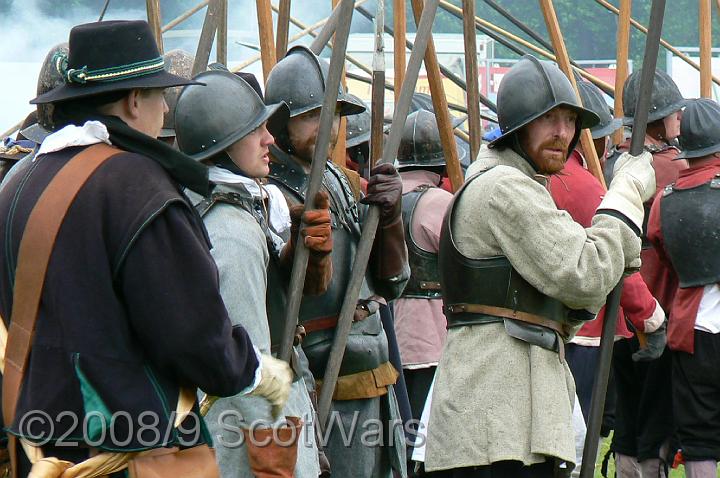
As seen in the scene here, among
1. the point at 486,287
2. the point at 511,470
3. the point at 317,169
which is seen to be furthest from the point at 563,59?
the point at 511,470

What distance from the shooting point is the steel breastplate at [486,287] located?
13.0 feet

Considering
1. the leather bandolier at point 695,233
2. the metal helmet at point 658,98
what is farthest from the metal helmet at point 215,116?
the metal helmet at point 658,98

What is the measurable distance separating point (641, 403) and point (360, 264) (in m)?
3.05

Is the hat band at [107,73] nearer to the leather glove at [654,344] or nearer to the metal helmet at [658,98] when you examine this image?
the leather glove at [654,344]

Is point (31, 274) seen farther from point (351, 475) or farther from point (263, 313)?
point (351, 475)

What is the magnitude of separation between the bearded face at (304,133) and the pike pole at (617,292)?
1027 mm

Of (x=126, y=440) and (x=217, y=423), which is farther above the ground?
(x=126, y=440)

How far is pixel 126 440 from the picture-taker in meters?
2.77

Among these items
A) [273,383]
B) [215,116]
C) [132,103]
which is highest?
[132,103]

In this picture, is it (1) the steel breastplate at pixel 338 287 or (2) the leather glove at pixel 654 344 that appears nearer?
(1) the steel breastplate at pixel 338 287

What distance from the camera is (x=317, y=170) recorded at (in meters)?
3.93

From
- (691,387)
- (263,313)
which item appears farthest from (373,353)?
(691,387)

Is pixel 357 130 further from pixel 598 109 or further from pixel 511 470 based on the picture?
pixel 511 470

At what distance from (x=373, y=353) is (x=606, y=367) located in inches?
31.6
